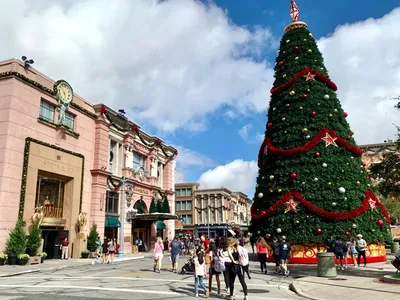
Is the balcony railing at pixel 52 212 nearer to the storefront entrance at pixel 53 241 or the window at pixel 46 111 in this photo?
the storefront entrance at pixel 53 241

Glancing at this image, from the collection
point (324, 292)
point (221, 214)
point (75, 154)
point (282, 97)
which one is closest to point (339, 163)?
Result: point (282, 97)

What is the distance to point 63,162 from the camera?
2536 cm

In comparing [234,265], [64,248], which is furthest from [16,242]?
[234,265]

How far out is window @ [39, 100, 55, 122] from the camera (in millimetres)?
24219

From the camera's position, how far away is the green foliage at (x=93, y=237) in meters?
26.7

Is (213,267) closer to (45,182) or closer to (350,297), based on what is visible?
(350,297)

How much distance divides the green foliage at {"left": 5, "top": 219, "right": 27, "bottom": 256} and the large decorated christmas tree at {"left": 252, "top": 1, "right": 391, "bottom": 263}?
14.1 meters

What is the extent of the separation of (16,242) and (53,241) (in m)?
5.25

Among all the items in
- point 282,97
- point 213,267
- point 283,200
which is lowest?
point 213,267

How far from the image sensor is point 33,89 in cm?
2325

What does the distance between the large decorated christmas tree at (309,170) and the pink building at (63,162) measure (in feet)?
39.0

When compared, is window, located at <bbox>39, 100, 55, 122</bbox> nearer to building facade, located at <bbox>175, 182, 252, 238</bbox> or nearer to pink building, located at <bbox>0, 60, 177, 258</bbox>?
pink building, located at <bbox>0, 60, 177, 258</bbox>

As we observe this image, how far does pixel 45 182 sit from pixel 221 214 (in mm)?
51206

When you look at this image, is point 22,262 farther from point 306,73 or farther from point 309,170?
point 306,73
